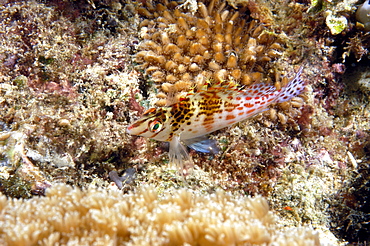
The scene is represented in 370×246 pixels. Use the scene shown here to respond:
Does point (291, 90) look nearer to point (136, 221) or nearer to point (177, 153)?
point (177, 153)

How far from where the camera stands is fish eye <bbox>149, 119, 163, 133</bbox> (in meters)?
3.34

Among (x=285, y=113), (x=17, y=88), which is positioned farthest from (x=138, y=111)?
(x=285, y=113)

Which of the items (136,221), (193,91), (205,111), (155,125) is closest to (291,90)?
(205,111)

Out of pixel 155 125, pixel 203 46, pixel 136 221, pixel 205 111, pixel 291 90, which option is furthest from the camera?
pixel 203 46

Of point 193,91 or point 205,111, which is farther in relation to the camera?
point 193,91

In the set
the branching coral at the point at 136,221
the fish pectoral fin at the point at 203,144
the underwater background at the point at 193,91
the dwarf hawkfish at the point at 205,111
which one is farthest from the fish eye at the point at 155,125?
the branching coral at the point at 136,221

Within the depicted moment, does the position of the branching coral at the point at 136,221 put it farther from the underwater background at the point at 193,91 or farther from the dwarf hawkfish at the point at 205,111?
the dwarf hawkfish at the point at 205,111

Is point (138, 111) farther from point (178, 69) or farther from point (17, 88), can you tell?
point (17, 88)

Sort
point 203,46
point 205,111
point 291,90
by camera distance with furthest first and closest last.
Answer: point 203,46 → point 291,90 → point 205,111

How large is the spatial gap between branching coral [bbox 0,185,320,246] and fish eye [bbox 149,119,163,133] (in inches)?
41.4

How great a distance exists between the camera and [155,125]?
336cm

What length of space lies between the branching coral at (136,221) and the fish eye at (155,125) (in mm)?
1051

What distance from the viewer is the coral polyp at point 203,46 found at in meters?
3.99

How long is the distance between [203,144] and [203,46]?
161 cm
